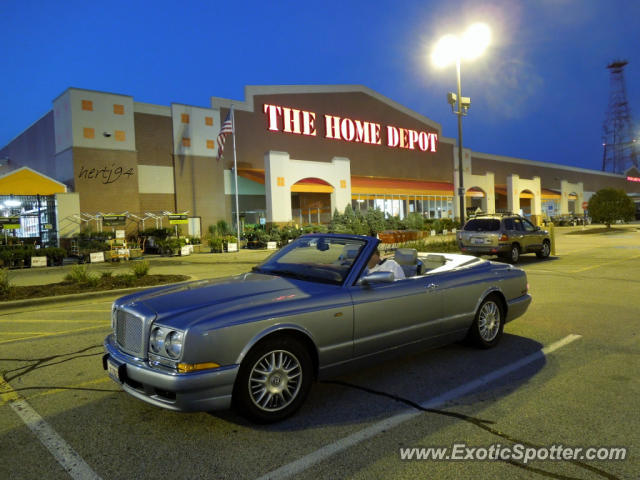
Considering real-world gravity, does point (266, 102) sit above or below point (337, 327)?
above

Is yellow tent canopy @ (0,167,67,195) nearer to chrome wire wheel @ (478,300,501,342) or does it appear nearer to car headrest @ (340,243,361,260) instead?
car headrest @ (340,243,361,260)

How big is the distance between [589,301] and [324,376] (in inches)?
→ 261

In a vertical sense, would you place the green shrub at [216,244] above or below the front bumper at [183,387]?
above

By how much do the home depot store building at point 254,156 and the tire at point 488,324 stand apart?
2266 cm

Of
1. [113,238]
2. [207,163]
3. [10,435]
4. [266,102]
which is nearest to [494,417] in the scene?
[10,435]

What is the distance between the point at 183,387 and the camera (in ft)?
10.6

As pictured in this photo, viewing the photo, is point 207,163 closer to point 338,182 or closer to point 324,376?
point 338,182

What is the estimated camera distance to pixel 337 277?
4.41m

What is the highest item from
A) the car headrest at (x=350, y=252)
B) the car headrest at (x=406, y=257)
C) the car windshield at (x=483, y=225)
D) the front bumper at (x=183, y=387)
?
the car windshield at (x=483, y=225)

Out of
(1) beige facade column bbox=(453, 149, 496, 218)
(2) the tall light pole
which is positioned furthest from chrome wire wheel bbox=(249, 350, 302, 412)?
(1) beige facade column bbox=(453, 149, 496, 218)

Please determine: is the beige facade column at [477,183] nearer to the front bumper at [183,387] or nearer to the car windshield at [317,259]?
the car windshield at [317,259]

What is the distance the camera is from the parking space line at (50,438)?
3.03 meters

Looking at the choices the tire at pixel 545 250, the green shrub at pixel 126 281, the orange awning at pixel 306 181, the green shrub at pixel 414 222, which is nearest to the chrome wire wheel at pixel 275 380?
the green shrub at pixel 126 281

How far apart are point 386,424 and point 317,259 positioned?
6.52 ft
